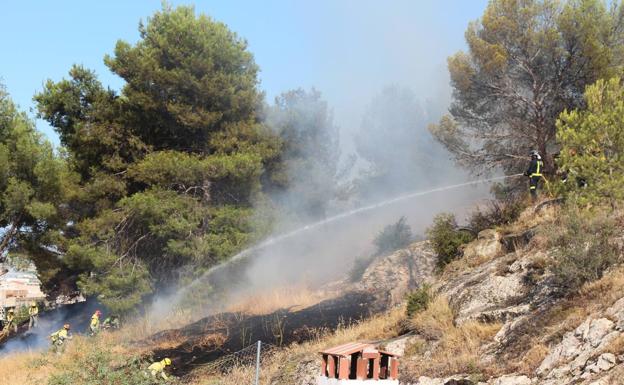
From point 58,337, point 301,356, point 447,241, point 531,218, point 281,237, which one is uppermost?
point 281,237

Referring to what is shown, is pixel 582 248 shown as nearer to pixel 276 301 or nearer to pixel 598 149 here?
pixel 598 149

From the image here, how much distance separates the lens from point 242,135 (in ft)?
81.0

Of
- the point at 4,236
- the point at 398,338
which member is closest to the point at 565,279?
the point at 398,338

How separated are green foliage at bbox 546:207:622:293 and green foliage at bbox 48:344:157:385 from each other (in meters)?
6.95

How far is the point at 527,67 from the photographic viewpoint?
19.1 metres

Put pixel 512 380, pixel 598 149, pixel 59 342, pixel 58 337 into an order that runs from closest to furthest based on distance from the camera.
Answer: pixel 512 380
pixel 598 149
pixel 59 342
pixel 58 337

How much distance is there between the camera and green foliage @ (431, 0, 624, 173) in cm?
1825

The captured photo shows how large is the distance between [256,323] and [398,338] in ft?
25.0

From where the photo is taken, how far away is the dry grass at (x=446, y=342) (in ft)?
30.8

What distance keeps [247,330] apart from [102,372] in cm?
907

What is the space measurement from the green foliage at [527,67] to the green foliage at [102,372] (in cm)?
1350

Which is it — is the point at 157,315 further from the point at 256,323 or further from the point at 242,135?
the point at 242,135

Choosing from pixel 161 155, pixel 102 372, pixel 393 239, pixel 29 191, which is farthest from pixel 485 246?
pixel 29 191

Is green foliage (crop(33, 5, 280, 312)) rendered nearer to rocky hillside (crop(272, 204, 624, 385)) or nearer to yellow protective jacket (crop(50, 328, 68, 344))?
yellow protective jacket (crop(50, 328, 68, 344))
